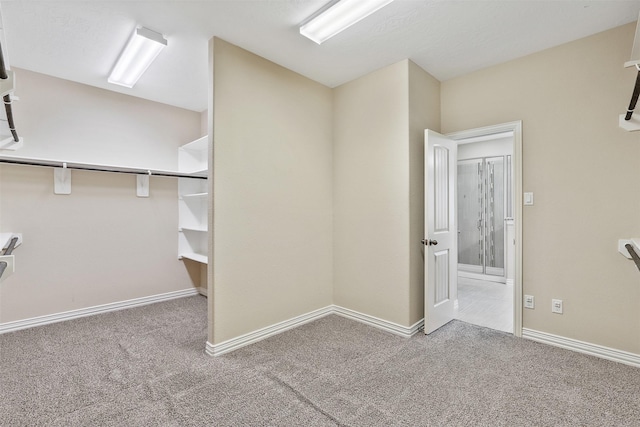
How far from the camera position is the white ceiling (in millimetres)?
2254

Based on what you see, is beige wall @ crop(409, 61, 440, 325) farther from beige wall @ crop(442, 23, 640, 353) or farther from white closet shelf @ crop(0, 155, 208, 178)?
white closet shelf @ crop(0, 155, 208, 178)

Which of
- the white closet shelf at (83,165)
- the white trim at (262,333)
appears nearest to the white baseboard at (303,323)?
the white trim at (262,333)

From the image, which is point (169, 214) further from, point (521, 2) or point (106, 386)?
point (521, 2)

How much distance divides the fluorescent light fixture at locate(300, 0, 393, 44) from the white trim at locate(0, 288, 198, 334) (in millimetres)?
3552

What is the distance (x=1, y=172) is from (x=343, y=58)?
11.4 ft

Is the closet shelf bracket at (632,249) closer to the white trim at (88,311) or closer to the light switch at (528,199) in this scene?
the light switch at (528,199)

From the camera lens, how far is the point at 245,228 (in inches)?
113

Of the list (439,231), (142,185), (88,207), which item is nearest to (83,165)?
(88,207)

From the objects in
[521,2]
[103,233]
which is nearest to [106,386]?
[103,233]

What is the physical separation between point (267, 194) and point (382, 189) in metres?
1.16

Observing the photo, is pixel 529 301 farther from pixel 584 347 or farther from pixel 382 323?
pixel 382 323

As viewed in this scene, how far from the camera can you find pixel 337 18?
7.71ft

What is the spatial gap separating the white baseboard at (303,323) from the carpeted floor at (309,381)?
0.28 ft

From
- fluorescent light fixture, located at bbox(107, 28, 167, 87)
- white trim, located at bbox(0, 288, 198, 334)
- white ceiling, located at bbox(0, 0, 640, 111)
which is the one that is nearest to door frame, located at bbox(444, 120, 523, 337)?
white ceiling, located at bbox(0, 0, 640, 111)
